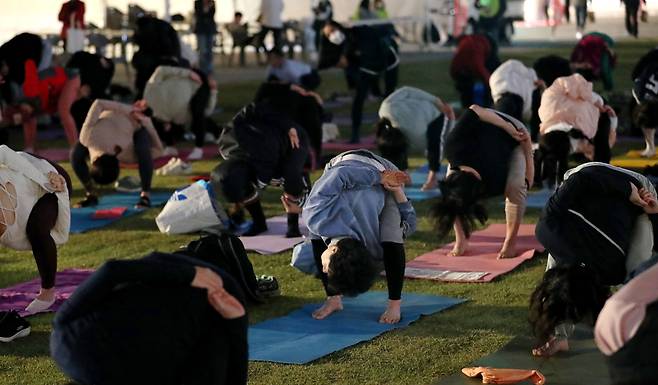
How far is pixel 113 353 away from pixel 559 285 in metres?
2.01

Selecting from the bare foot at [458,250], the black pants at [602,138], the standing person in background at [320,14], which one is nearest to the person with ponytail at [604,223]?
the bare foot at [458,250]

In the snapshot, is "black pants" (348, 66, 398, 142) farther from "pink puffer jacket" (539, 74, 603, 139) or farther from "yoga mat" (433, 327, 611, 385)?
"yoga mat" (433, 327, 611, 385)

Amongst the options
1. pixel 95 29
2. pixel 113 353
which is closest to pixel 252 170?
pixel 113 353

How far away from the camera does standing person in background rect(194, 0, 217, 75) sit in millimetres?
18703

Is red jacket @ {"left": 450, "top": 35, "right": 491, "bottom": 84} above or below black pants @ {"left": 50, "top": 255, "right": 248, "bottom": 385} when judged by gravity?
above

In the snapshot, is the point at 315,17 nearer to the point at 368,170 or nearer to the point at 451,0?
the point at 451,0

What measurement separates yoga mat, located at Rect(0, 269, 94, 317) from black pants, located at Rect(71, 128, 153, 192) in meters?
2.12

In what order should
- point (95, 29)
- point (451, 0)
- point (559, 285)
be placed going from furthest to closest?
point (451, 0)
point (95, 29)
point (559, 285)

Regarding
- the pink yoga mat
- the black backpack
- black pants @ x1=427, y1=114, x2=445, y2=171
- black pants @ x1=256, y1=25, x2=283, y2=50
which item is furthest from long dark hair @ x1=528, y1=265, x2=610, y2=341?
black pants @ x1=256, y1=25, x2=283, y2=50

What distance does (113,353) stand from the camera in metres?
4.05

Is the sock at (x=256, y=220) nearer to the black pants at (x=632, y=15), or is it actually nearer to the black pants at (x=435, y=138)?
the black pants at (x=435, y=138)

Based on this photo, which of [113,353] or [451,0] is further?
[451,0]

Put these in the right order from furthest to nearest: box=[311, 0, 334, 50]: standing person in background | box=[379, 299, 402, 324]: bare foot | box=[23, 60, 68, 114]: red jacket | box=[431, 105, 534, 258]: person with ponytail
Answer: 1. box=[311, 0, 334, 50]: standing person in background
2. box=[23, 60, 68, 114]: red jacket
3. box=[431, 105, 534, 258]: person with ponytail
4. box=[379, 299, 402, 324]: bare foot

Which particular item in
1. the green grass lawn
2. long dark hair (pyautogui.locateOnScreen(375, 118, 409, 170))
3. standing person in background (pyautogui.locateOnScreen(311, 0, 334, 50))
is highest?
standing person in background (pyautogui.locateOnScreen(311, 0, 334, 50))
